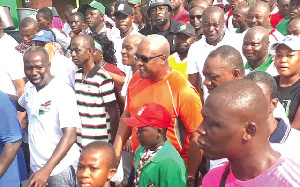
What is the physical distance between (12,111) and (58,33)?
4.39 metres

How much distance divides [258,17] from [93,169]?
12.6 ft

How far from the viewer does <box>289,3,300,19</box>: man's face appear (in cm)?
681

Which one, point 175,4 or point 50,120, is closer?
point 50,120

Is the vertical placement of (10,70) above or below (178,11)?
below

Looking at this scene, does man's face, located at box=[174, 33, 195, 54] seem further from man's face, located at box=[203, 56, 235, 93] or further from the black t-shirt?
man's face, located at box=[203, 56, 235, 93]

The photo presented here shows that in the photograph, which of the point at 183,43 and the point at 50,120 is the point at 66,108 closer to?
the point at 50,120

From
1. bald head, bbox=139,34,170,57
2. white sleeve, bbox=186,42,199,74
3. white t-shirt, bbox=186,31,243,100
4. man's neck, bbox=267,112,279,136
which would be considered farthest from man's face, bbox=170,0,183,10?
man's neck, bbox=267,112,279,136

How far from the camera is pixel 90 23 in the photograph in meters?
8.09

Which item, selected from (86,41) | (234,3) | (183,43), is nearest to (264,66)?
(183,43)

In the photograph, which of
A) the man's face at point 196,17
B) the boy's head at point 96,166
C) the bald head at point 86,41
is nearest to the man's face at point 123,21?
the man's face at point 196,17

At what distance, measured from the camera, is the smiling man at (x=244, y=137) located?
6.45 ft

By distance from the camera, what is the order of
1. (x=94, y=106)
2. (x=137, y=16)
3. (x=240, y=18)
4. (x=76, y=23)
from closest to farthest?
(x=94, y=106) < (x=240, y=18) < (x=76, y=23) < (x=137, y=16)

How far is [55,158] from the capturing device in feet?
11.9

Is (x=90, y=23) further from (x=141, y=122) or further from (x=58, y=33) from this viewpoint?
(x=141, y=122)
